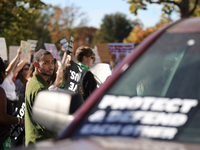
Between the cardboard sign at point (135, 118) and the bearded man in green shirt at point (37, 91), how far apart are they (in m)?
2.04

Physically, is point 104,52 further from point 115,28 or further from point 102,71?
point 115,28

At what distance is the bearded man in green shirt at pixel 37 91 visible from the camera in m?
3.42

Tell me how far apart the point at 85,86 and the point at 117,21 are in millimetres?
65201

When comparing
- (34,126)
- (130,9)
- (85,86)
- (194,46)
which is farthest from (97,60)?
(194,46)

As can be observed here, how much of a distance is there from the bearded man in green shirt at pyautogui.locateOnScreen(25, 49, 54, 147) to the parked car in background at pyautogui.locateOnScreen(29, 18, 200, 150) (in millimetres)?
1932

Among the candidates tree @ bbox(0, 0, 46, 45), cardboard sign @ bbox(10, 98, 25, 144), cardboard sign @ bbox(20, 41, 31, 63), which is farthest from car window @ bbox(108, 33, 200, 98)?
tree @ bbox(0, 0, 46, 45)

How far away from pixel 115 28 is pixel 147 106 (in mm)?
68341

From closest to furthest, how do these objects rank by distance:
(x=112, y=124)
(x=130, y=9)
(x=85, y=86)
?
(x=112, y=124)
(x=85, y=86)
(x=130, y=9)

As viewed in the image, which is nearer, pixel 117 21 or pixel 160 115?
pixel 160 115

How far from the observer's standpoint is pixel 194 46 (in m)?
1.72

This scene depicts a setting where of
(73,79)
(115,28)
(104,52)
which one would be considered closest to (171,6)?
(104,52)

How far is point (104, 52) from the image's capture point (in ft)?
30.9

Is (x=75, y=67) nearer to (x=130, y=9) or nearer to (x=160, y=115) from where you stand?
(x=160, y=115)

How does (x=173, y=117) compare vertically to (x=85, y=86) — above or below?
above
